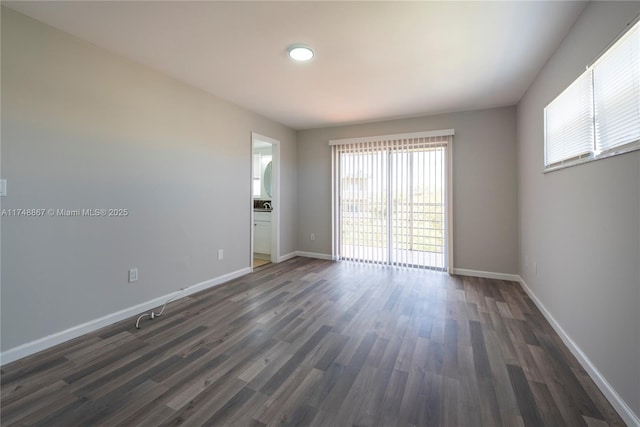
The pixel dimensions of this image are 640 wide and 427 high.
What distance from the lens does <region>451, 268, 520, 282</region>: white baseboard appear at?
12.3 feet

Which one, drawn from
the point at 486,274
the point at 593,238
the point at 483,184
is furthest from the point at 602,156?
→ the point at 486,274

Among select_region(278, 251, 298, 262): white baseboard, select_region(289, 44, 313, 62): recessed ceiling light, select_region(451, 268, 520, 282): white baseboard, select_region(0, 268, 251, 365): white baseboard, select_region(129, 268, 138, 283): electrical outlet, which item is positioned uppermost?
select_region(289, 44, 313, 62): recessed ceiling light

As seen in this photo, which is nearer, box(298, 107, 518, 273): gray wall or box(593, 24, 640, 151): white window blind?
box(593, 24, 640, 151): white window blind

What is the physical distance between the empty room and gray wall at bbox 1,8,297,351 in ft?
0.05

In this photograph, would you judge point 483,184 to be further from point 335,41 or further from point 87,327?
point 87,327

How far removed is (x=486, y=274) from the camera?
390 centimetres

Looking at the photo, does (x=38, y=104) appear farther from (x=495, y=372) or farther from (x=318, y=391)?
(x=495, y=372)

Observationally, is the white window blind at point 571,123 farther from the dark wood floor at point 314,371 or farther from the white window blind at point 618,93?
the dark wood floor at point 314,371

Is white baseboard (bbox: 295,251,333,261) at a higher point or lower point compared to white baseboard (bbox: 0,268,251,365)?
higher

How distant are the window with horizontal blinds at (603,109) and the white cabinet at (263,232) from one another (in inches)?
167

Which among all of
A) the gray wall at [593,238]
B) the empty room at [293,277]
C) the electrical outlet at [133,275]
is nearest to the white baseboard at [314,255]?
the empty room at [293,277]

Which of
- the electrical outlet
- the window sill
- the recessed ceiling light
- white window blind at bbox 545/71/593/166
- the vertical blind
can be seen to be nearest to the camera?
the window sill

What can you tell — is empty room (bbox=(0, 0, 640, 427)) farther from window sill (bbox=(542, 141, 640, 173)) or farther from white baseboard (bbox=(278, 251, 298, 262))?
white baseboard (bbox=(278, 251, 298, 262))

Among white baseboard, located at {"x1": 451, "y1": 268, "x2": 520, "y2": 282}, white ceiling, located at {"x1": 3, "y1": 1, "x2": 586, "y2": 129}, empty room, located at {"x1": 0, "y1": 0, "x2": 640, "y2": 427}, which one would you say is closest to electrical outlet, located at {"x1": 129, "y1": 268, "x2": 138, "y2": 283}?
empty room, located at {"x1": 0, "y1": 0, "x2": 640, "y2": 427}
